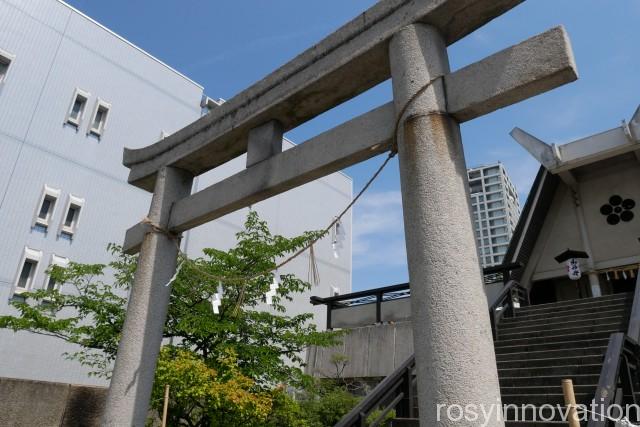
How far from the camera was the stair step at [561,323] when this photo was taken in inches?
350

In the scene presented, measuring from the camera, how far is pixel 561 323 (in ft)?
30.0

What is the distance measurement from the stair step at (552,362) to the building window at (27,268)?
551 inches

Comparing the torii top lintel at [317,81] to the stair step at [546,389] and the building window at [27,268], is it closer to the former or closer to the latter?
the stair step at [546,389]

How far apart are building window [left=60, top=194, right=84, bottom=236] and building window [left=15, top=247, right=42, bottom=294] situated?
1182 millimetres

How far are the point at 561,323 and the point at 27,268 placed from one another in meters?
15.4


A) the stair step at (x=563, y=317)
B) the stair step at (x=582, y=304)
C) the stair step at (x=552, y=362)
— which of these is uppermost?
the stair step at (x=582, y=304)

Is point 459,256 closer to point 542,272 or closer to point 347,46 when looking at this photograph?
point 347,46

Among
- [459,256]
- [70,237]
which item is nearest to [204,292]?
[459,256]

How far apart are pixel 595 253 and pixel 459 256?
15218mm

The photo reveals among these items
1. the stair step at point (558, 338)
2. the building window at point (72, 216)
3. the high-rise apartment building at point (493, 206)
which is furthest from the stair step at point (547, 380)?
the high-rise apartment building at point (493, 206)

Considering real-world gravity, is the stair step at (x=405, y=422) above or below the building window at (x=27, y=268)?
below

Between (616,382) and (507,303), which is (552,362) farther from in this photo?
(507,303)

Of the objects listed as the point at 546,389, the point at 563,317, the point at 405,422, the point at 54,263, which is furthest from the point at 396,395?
the point at 54,263

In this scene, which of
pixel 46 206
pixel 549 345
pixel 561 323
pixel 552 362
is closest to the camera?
pixel 552 362
